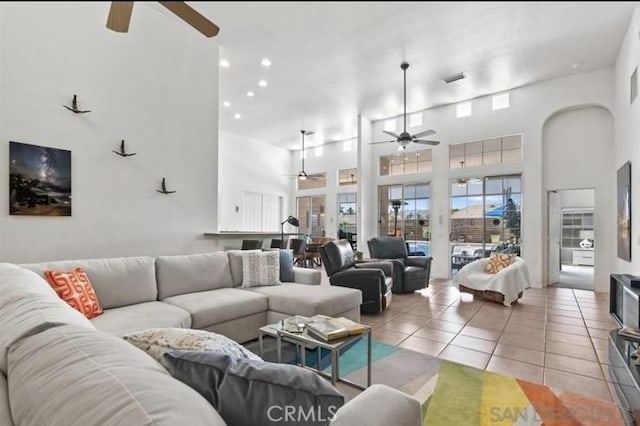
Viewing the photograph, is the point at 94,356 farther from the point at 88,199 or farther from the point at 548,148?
the point at 548,148

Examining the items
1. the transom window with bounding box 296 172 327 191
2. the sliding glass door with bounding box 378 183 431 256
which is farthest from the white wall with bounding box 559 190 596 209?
the transom window with bounding box 296 172 327 191

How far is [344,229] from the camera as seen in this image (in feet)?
31.1

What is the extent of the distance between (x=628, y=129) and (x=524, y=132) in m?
2.00

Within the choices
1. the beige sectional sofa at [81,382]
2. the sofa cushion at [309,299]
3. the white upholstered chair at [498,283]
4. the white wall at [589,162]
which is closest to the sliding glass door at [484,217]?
the white wall at [589,162]

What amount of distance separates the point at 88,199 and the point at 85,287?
1.03 metres

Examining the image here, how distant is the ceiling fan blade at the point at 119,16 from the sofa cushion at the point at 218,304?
2563mm

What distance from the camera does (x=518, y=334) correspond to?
133 inches

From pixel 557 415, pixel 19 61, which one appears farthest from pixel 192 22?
pixel 19 61

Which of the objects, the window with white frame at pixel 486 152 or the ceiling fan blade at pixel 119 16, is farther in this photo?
the window with white frame at pixel 486 152

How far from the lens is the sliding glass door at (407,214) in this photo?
7.55m

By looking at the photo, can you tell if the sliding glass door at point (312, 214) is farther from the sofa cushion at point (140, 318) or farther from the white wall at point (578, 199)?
the sofa cushion at point (140, 318)

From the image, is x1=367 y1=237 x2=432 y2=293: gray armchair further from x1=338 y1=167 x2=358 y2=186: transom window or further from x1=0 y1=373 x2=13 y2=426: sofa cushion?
x1=0 y1=373 x2=13 y2=426: sofa cushion

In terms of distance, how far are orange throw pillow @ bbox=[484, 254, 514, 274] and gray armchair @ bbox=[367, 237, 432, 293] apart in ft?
3.12

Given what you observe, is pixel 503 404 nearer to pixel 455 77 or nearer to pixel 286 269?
pixel 286 269
